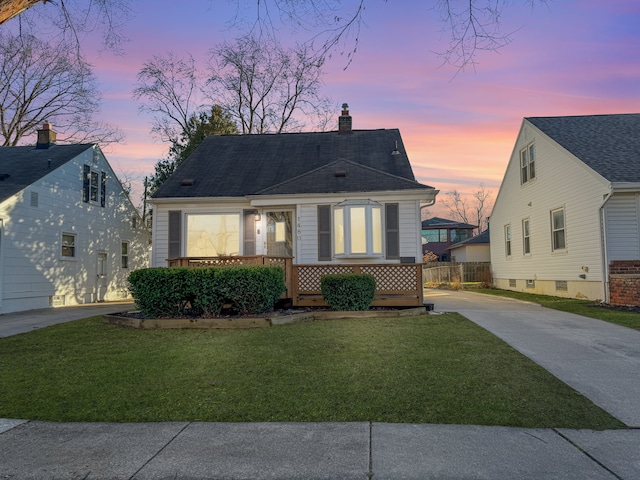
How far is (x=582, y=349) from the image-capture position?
6.57 metres

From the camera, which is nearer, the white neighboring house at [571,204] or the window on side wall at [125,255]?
the white neighboring house at [571,204]

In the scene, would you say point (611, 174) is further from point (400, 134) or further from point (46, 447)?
point (46, 447)

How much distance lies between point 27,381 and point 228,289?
14.1 feet

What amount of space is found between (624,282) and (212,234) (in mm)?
11190

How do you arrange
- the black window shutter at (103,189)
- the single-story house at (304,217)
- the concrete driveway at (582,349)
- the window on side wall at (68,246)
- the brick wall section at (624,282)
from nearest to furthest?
the concrete driveway at (582,349)
the brick wall section at (624,282)
the single-story house at (304,217)
the window on side wall at (68,246)
the black window shutter at (103,189)

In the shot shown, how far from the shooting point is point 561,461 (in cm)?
316

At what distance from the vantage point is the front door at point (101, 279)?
59.8ft

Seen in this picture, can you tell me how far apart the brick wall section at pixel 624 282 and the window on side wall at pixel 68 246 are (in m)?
17.3

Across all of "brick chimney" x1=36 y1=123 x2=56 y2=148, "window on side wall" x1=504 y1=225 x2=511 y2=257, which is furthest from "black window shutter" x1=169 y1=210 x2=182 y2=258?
"window on side wall" x1=504 y1=225 x2=511 y2=257

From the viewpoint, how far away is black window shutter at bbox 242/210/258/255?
13203 mm

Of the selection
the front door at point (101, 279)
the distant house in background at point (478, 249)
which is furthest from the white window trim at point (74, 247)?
the distant house in background at point (478, 249)

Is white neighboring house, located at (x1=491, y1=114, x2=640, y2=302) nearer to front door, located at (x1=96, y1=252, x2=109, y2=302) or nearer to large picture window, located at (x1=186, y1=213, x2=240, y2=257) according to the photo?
large picture window, located at (x1=186, y1=213, x2=240, y2=257)

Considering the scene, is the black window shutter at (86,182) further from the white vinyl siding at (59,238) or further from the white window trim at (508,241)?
the white window trim at (508,241)

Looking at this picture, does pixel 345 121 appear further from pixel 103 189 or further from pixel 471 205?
pixel 471 205
